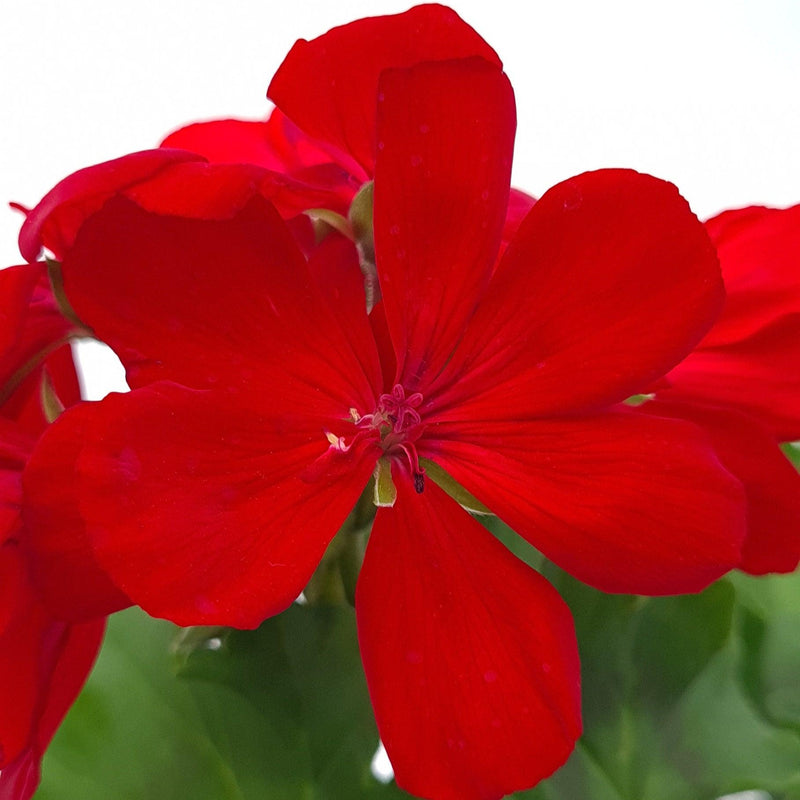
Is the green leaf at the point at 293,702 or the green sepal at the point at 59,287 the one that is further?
the green leaf at the point at 293,702

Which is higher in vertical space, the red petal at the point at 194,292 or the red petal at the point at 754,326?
the red petal at the point at 194,292

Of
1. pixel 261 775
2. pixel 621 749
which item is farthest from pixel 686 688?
pixel 261 775

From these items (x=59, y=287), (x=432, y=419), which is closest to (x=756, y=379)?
(x=432, y=419)

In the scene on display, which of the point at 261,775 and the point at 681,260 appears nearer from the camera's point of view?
the point at 681,260

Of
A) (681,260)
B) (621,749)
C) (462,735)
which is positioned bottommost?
(621,749)

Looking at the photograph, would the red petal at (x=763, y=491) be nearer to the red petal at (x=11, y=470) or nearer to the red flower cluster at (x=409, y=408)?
the red flower cluster at (x=409, y=408)

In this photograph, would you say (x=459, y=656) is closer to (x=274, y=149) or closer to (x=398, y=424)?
(x=398, y=424)

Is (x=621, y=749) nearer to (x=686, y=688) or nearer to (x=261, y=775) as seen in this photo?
(x=686, y=688)

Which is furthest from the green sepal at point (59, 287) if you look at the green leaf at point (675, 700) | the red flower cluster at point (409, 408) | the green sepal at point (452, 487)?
the green leaf at point (675, 700)

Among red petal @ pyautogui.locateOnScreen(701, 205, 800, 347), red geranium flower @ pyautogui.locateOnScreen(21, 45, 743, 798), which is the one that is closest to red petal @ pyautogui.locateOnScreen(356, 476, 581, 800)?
red geranium flower @ pyautogui.locateOnScreen(21, 45, 743, 798)
